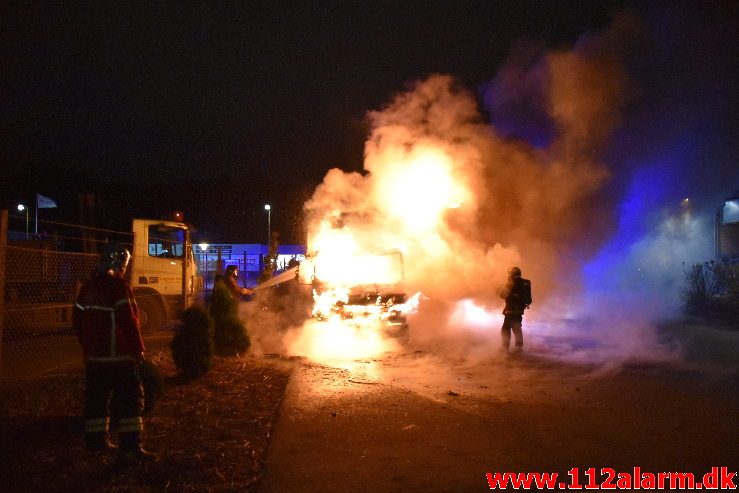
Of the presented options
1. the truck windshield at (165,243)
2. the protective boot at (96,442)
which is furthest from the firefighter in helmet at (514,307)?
the truck windshield at (165,243)

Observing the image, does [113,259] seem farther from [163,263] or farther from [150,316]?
[163,263]

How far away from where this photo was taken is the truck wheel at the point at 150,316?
39.7ft

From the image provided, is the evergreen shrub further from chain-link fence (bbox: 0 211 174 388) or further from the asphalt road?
chain-link fence (bbox: 0 211 174 388)

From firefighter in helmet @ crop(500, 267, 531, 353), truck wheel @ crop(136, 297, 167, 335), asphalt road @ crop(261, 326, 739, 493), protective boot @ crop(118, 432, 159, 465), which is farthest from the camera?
truck wheel @ crop(136, 297, 167, 335)

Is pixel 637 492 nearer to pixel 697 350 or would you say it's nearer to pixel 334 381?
pixel 334 381

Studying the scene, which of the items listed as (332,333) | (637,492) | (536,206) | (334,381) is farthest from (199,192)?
(637,492)

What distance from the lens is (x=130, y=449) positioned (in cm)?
431

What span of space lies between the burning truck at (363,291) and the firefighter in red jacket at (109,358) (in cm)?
677

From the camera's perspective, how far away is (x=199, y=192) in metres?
57.0

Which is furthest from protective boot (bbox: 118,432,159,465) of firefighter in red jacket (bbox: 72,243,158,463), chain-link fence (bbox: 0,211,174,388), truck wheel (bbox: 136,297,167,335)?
truck wheel (bbox: 136,297,167,335)

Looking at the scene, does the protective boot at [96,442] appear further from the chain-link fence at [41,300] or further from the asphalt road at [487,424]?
the chain-link fence at [41,300]

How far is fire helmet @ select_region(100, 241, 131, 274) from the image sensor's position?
4596 mm

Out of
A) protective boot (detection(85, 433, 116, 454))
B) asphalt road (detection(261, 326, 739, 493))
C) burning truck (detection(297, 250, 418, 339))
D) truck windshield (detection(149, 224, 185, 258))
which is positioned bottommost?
asphalt road (detection(261, 326, 739, 493))

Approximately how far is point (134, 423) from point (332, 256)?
835cm
